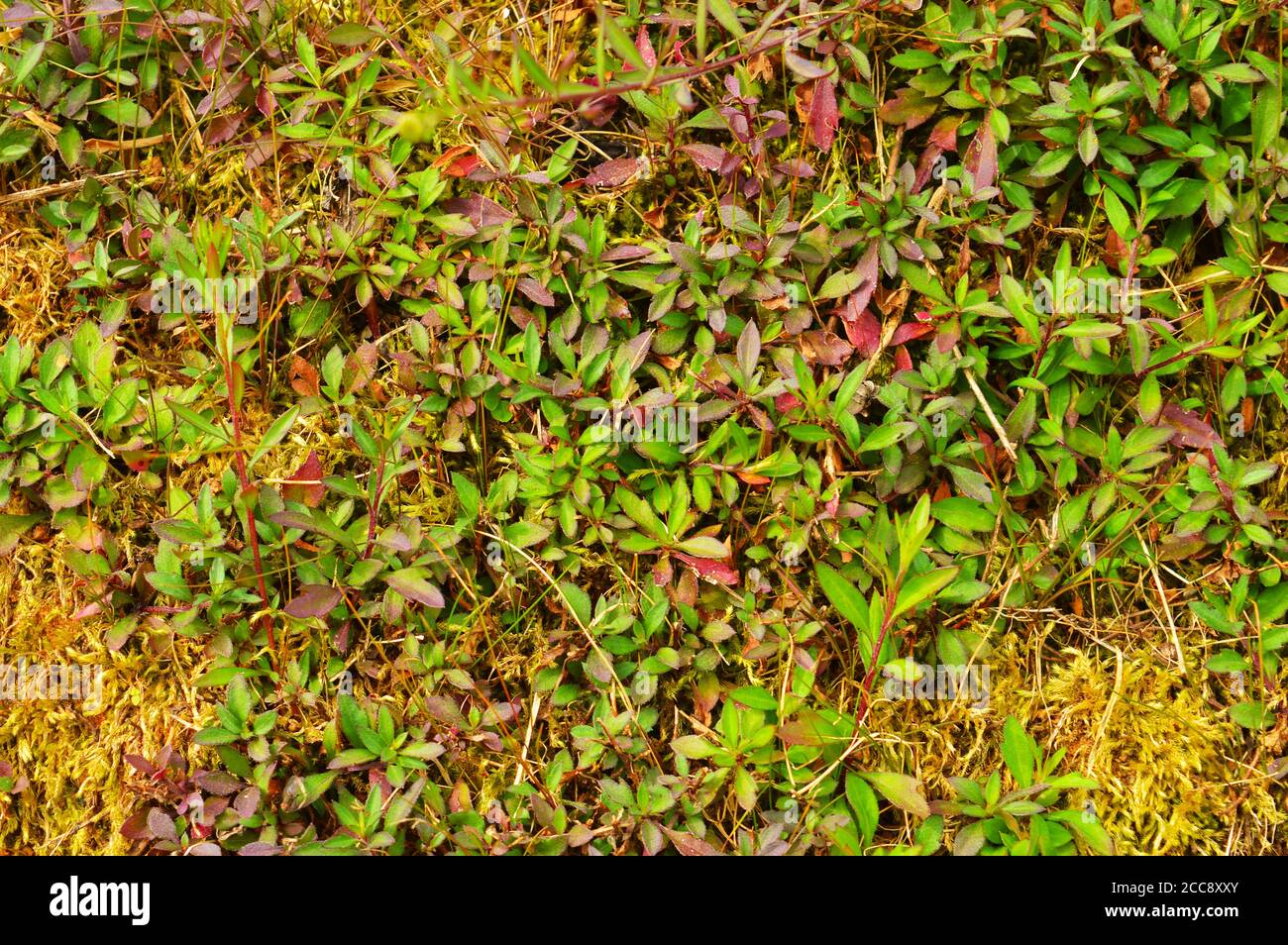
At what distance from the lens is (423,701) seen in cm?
203

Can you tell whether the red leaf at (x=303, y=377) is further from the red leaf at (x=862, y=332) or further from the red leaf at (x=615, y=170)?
the red leaf at (x=862, y=332)

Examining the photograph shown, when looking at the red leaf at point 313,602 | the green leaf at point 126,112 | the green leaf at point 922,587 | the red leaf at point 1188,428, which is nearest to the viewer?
the green leaf at point 922,587

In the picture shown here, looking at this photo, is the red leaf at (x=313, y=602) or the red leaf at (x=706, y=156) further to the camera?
the red leaf at (x=706, y=156)

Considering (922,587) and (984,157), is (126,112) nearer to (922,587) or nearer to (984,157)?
(984,157)

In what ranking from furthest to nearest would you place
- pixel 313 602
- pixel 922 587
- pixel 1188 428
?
pixel 1188 428
pixel 313 602
pixel 922 587

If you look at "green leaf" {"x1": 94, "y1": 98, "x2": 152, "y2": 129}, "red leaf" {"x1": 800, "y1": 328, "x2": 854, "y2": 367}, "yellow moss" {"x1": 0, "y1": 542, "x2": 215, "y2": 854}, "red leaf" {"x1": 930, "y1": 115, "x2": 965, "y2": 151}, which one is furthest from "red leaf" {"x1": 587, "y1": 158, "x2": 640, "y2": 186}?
"yellow moss" {"x1": 0, "y1": 542, "x2": 215, "y2": 854}

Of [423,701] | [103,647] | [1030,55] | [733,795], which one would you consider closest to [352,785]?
[423,701]

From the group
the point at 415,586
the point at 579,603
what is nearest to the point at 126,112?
the point at 415,586

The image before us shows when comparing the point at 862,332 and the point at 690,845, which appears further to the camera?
the point at 862,332

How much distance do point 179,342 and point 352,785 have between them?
1.07 m

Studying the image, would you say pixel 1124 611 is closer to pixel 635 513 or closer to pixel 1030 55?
pixel 635 513

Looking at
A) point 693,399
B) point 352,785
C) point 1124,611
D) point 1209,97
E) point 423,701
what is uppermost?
point 1209,97

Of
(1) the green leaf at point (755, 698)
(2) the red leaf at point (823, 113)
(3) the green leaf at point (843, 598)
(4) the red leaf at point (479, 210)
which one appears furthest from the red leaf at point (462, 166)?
(1) the green leaf at point (755, 698)

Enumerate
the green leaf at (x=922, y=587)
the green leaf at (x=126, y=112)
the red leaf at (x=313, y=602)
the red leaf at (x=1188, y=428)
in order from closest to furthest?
the green leaf at (x=922, y=587) < the red leaf at (x=313, y=602) < the red leaf at (x=1188, y=428) < the green leaf at (x=126, y=112)
